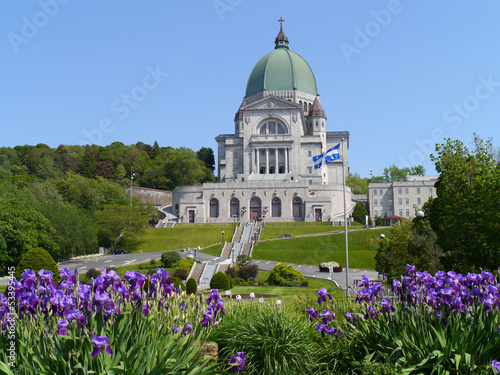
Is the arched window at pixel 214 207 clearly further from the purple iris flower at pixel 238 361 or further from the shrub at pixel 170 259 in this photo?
the purple iris flower at pixel 238 361

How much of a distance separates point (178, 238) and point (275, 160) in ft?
99.1

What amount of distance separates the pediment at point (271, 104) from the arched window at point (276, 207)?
18230mm

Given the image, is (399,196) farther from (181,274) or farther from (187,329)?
(187,329)

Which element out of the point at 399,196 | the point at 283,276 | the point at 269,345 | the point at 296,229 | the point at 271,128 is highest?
the point at 271,128

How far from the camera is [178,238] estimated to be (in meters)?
69.4

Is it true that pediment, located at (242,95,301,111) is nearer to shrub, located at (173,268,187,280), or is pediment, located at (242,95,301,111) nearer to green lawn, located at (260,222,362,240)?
green lawn, located at (260,222,362,240)

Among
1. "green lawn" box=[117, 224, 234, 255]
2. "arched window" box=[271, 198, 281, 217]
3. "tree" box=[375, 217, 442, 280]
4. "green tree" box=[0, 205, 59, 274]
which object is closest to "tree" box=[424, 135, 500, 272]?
"tree" box=[375, 217, 442, 280]

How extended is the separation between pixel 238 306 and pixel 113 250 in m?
59.1

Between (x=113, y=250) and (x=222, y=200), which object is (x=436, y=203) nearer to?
(x=113, y=250)

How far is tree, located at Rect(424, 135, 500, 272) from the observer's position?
2375 cm

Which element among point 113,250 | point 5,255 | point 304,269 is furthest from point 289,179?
point 5,255

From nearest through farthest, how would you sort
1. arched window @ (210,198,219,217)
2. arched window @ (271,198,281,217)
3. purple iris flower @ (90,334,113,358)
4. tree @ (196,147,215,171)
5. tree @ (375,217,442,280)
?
purple iris flower @ (90,334,113,358)
tree @ (375,217,442,280)
arched window @ (271,198,281,217)
arched window @ (210,198,219,217)
tree @ (196,147,215,171)

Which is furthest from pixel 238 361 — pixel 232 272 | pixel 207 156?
pixel 207 156

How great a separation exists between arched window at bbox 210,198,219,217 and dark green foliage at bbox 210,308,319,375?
74.3 metres
